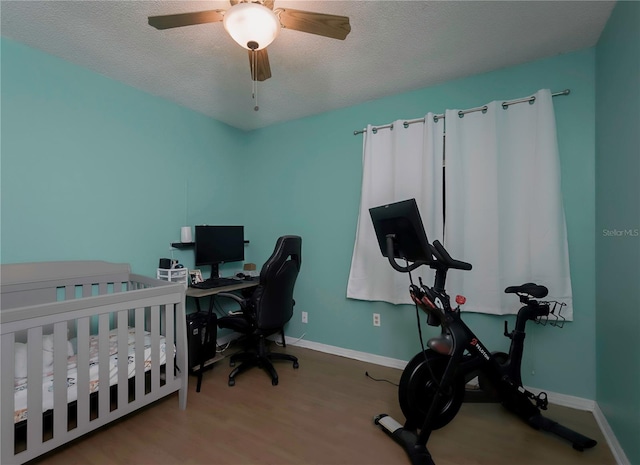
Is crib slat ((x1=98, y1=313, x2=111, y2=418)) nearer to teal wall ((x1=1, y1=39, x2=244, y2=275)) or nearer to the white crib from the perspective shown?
the white crib

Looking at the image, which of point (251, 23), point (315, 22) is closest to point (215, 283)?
point (251, 23)

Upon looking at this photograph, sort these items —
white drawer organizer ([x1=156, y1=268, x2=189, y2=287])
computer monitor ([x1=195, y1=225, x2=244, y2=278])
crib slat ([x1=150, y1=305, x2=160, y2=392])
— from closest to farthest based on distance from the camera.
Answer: crib slat ([x1=150, y1=305, x2=160, y2=392])
white drawer organizer ([x1=156, y1=268, x2=189, y2=287])
computer monitor ([x1=195, y1=225, x2=244, y2=278])

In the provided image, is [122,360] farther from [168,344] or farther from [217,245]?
[217,245]

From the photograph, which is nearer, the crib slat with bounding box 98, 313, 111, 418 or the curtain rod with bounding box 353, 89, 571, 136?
the crib slat with bounding box 98, 313, 111, 418

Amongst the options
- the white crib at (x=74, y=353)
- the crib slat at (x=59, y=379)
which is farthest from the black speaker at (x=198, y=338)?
the crib slat at (x=59, y=379)

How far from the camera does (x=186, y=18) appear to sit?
1.36 meters

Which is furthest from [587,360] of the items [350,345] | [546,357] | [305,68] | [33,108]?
[33,108]

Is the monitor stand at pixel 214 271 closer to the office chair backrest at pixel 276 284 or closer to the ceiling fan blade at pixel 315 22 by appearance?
the office chair backrest at pixel 276 284

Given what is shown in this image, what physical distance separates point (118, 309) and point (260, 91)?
6.47 ft

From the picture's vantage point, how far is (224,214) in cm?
317

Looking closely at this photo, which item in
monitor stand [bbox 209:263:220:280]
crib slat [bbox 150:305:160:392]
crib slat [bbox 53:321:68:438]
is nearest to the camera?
crib slat [bbox 53:321:68:438]

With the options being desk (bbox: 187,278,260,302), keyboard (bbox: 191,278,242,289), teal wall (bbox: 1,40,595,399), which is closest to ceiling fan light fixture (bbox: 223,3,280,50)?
teal wall (bbox: 1,40,595,399)

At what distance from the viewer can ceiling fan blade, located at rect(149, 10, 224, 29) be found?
1.33 metres

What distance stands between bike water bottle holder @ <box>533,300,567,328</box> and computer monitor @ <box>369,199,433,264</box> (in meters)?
1.07
